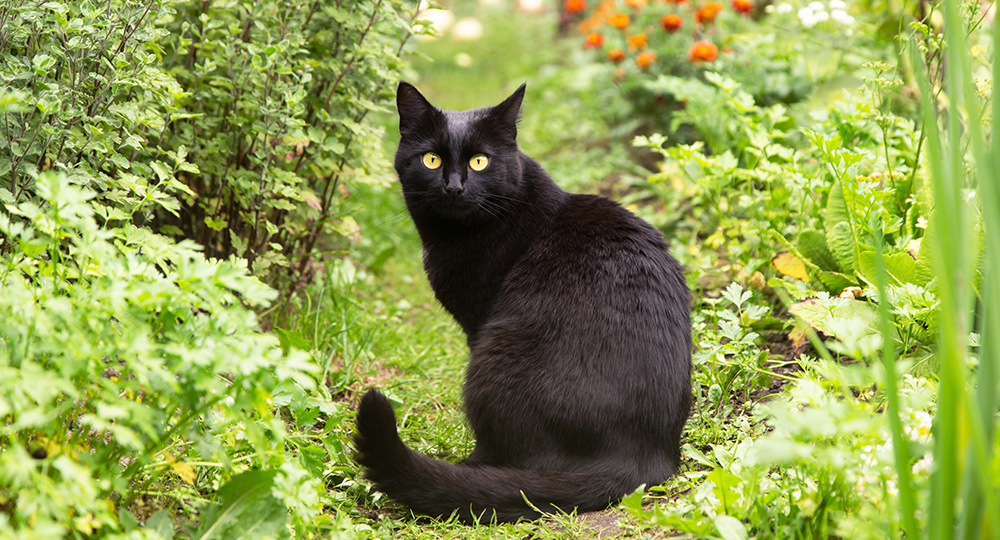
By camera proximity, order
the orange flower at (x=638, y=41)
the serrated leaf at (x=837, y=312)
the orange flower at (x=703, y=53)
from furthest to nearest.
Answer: the orange flower at (x=638, y=41), the orange flower at (x=703, y=53), the serrated leaf at (x=837, y=312)

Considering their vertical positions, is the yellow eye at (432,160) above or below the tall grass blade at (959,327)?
above

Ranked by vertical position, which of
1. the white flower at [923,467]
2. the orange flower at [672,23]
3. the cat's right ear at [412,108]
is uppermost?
the orange flower at [672,23]

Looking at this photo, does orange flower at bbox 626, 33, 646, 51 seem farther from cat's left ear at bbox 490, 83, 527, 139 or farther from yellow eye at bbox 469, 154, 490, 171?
yellow eye at bbox 469, 154, 490, 171

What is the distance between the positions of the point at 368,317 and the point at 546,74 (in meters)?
4.42

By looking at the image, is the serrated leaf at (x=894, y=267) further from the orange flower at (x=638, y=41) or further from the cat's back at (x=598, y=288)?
the orange flower at (x=638, y=41)

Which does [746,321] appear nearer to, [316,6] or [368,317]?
[368,317]

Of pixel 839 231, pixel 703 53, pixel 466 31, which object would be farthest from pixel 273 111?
pixel 466 31

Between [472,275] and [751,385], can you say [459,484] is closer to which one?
[472,275]

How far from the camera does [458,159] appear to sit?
97.7 inches

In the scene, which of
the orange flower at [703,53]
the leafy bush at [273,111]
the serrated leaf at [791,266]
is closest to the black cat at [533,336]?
the leafy bush at [273,111]

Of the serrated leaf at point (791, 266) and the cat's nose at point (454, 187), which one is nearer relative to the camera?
the cat's nose at point (454, 187)

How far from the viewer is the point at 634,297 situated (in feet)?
7.08

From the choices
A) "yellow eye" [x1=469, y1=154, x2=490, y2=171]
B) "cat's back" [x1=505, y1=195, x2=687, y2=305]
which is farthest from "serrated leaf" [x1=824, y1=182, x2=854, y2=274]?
"yellow eye" [x1=469, y1=154, x2=490, y2=171]

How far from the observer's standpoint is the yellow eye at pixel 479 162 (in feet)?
8.23
